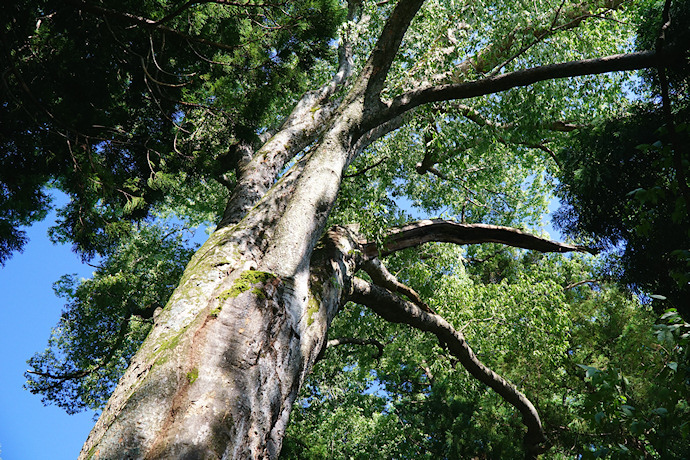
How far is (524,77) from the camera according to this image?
3.66 m

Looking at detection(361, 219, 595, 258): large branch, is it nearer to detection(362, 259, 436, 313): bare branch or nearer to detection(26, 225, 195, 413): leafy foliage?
detection(362, 259, 436, 313): bare branch

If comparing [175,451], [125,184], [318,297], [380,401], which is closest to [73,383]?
[380,401]

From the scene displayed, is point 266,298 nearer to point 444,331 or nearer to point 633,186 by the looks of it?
point 444,331

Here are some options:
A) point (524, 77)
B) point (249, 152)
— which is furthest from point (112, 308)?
point (524, 77)

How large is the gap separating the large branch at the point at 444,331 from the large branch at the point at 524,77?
1883 millimetres

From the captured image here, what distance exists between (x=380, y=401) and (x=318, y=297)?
34.5 ft

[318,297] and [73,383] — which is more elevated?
[73,383]

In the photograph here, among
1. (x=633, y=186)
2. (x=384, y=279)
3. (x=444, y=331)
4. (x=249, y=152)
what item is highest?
(x=249, y=152)

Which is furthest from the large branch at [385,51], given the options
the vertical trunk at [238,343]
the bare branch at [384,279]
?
the bare branch at [384,279]

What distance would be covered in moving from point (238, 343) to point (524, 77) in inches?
127

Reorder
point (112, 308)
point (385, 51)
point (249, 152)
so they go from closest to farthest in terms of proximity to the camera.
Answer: point (385, 51)
point (249, 152)
point (112, 308)

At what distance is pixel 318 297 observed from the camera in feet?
11.0

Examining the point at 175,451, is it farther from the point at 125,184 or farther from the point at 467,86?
the point at 125,184

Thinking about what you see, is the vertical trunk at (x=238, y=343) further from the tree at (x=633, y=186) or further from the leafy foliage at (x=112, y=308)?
the leafy foliage at (x=112, y=308)
